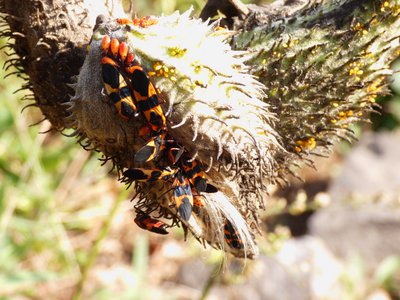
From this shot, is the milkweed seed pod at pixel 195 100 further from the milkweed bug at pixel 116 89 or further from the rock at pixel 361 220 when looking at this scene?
the rock at pixel 361 220

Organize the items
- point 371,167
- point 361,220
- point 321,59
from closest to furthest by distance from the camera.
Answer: point 321,59
point 361,220
point 371,167

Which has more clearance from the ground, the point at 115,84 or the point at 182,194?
the point at 115,84

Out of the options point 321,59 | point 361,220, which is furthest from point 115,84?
point 361,220

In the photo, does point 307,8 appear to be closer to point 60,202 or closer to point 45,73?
point 45,73

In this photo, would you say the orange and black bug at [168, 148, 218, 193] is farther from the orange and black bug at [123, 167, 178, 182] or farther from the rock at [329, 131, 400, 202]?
the rock at [329, 131, 400, 202]

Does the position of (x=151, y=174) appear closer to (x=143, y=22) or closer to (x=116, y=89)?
(x=116, y=89)
